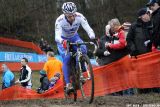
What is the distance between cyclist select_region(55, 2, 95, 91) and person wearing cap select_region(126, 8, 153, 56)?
4.11ft

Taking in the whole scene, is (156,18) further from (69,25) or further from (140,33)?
(69,25)

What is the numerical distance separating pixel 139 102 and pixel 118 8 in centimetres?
3743

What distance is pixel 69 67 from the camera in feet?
35.6

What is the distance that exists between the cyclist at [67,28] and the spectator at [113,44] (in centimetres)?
128

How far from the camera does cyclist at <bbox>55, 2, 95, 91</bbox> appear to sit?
10.5 meters

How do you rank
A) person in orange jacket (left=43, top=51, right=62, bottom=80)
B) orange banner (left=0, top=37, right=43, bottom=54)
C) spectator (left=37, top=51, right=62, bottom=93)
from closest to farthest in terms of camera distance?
spectator (left=37, top=51, right=62, bottom=93)
person in orange jacket (left=43, top=51, right=62, bottom=80)
orange banner (left=0, top=37, right=43, bottom=54)

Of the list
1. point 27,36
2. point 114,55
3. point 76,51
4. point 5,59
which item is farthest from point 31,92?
point 27,36

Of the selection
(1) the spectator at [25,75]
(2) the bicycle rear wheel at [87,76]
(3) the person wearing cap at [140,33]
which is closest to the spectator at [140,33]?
(3) the person wearing cap at [140,33]

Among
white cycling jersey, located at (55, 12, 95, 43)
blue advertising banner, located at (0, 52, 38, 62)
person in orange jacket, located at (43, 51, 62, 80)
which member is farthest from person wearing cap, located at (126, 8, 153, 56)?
blue advertising banner, located at (0, 52, 38, 62)

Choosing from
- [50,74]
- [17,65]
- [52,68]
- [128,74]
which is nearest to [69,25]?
[128,74]

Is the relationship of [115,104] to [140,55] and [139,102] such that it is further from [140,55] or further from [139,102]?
[140,55]

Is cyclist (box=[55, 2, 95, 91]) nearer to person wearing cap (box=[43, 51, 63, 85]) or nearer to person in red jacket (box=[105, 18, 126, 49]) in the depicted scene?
person in red jacket (box=[105, 18, 126, 49])

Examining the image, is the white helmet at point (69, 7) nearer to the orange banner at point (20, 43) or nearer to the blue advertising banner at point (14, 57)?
the blue advertising banner at point (14, 57)

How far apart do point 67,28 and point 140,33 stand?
1.87 metres
